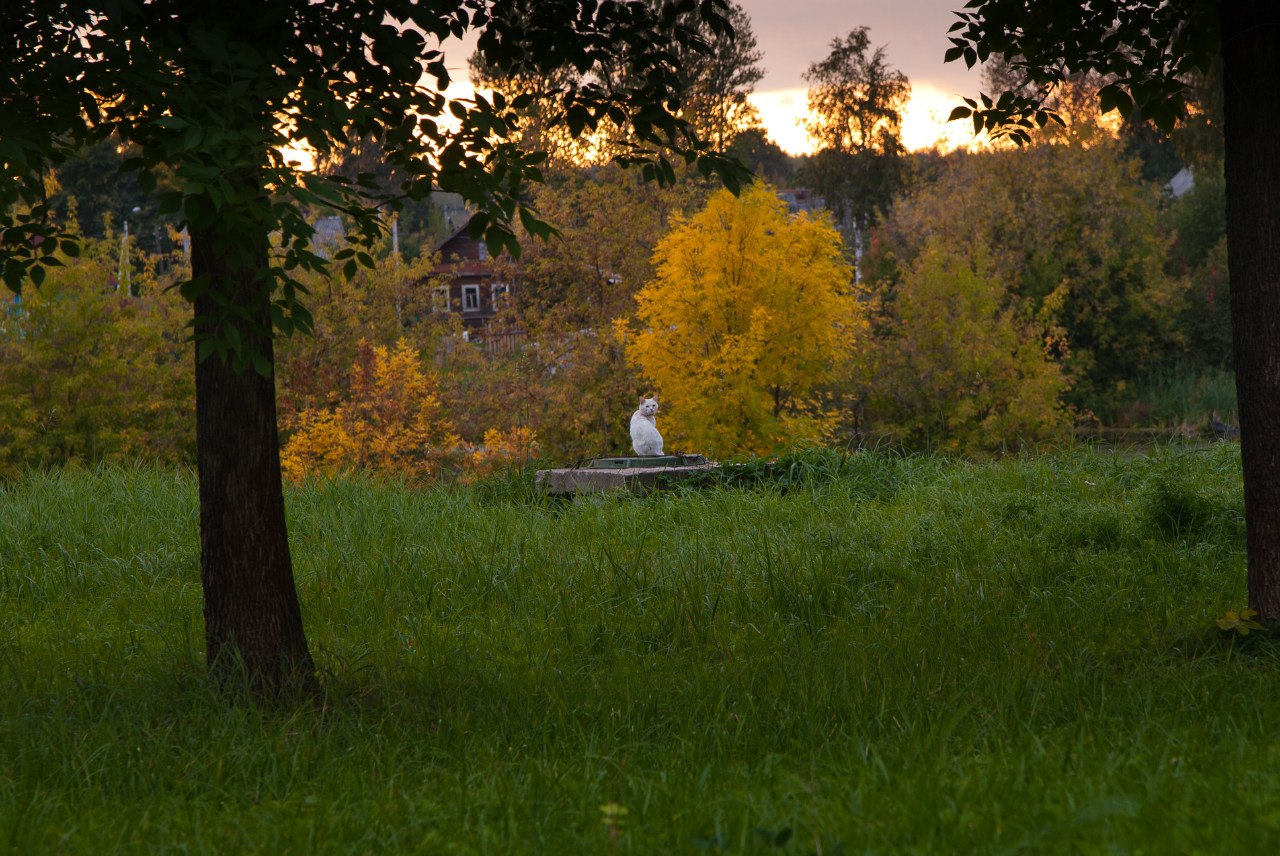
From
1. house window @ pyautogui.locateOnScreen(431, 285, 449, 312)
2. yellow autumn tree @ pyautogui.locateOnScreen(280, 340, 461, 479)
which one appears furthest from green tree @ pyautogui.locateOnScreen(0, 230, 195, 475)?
house window @ pyautogui.locateOnScreen(431, 285, 449, 312)

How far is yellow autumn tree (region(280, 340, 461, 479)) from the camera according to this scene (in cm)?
1722

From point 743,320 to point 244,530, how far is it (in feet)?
41.7

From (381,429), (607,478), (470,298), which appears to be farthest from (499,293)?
(470,298)

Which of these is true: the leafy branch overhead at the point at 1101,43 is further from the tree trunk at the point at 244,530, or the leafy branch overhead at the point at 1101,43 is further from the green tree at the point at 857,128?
the green tree at the point at 857,128

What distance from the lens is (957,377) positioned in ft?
68.3

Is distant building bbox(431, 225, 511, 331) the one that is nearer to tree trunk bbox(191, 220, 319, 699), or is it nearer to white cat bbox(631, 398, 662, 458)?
white cat bbox(631, 398, 662, 458)

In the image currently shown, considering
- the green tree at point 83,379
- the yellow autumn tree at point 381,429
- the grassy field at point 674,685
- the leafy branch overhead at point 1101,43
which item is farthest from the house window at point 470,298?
the leafy branch overhead at point 1101,43

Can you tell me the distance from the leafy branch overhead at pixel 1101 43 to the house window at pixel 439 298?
20.5 metres

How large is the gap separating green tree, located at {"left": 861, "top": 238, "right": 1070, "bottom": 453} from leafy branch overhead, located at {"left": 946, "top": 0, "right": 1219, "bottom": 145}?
48.4 ft

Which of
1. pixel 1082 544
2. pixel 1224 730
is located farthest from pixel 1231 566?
pixel 1224 730

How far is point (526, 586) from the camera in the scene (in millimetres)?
6621

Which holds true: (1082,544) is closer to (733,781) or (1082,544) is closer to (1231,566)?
(1231,566)

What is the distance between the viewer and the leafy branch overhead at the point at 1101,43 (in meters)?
5.35

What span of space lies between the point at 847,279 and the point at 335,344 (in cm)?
895
